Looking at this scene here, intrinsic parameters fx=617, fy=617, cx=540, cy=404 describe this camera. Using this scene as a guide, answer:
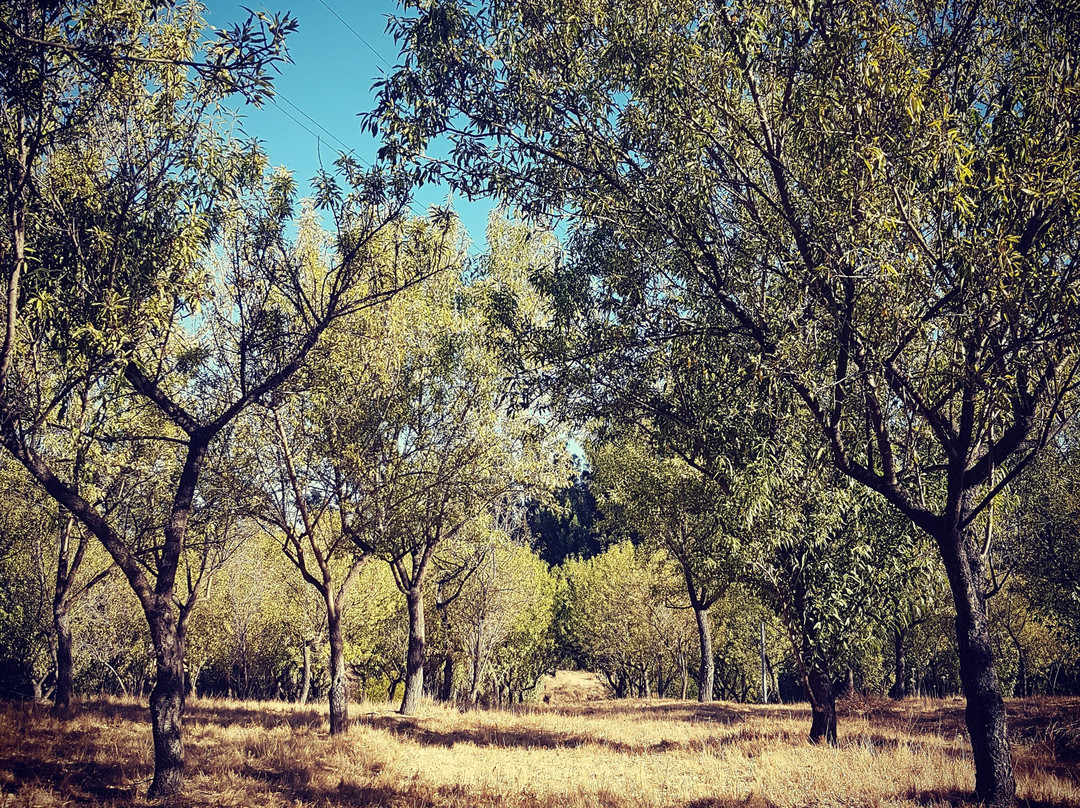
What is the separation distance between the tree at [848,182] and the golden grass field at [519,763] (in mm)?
3099

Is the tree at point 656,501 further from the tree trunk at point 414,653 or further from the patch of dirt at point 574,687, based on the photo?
the patch of dirt at point 574,687

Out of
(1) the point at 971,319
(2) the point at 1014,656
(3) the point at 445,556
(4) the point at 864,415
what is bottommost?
(2) the point at 1014,656

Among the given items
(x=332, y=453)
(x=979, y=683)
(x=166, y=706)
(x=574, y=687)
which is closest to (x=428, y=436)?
(x=332, y=453)

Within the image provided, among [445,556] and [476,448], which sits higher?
[476,448]

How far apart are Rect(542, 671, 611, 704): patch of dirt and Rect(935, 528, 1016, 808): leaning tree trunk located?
56014mm

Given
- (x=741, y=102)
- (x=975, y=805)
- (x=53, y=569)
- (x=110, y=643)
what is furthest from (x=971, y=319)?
(x=110, y=643)

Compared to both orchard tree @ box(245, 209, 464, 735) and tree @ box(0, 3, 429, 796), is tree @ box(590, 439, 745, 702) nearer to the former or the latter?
orchard tree @ box(245, 209, 464, 735)

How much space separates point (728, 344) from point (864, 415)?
7.15 ft

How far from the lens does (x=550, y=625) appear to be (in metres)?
59.4

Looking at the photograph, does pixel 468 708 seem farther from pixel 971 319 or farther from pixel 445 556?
pixel 971 319

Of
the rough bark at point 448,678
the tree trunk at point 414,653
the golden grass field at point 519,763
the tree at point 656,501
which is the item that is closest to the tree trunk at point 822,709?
the golden grass field at point 519,763

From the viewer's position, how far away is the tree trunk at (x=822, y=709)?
48.6 feet

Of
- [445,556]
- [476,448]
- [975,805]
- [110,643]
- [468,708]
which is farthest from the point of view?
[110,643]

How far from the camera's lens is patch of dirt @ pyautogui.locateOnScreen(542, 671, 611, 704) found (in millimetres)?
63188
